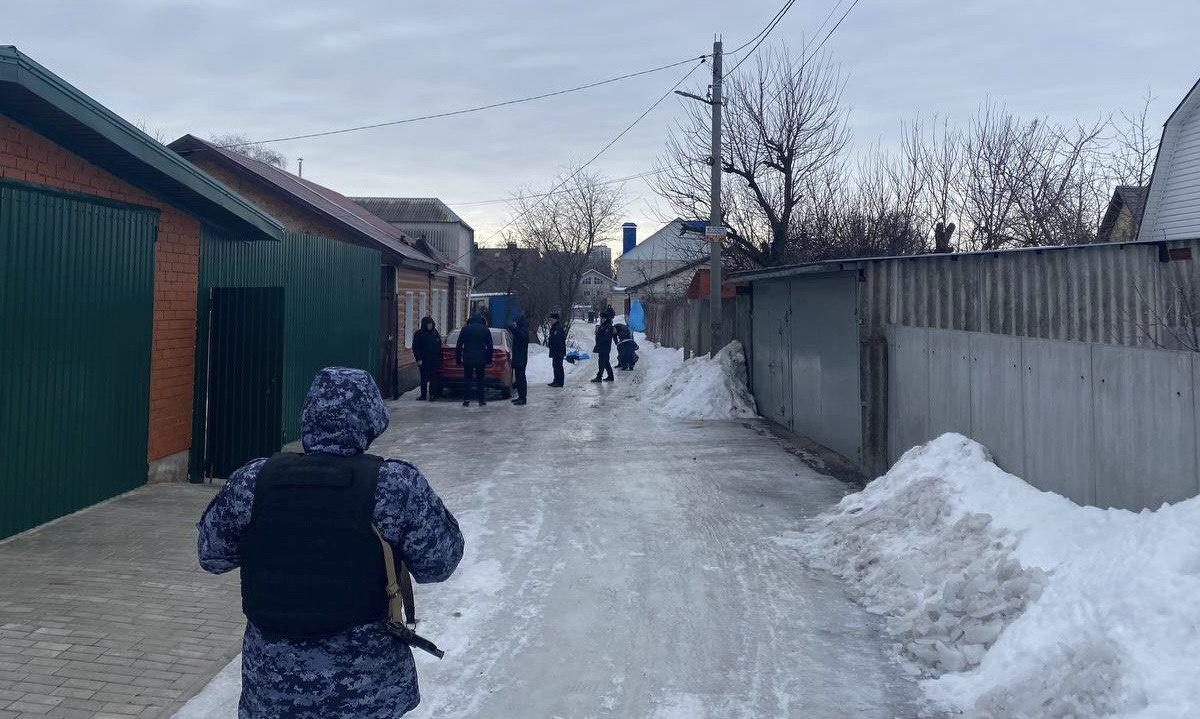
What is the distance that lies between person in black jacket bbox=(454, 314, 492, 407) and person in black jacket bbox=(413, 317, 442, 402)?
25.9 inches

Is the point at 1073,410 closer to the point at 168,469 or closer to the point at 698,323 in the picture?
the point at 168,469

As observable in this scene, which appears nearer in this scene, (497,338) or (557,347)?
(497,338)

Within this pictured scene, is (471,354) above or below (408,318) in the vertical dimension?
below

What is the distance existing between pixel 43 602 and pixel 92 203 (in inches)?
152

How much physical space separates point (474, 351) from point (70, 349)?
403 inches

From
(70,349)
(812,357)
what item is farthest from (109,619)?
(812,357)

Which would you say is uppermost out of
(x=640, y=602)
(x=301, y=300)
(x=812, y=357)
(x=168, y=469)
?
(x=301, y=300)

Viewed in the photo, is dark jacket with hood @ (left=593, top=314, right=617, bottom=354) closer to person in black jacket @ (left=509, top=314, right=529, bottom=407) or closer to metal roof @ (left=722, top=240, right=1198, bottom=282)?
person in black jacket @ (left=509, top=314, right=529, bottom=407)

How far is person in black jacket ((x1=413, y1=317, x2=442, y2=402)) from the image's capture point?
1861 centimetres

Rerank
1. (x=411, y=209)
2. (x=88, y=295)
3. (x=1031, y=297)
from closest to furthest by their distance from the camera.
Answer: (x=1031, y=297), (x=88, y=295), (x=411, y=209)

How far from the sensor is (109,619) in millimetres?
5504

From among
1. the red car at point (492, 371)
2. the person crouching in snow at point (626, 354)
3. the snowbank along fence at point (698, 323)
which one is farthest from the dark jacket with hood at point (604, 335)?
the person crouching in snow at point (626, 354)

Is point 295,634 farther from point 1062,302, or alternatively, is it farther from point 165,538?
point 1062,302

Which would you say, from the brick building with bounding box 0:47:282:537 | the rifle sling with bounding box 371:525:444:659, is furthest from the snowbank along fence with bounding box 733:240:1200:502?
the brick building with bounding box 0:47:282:537
